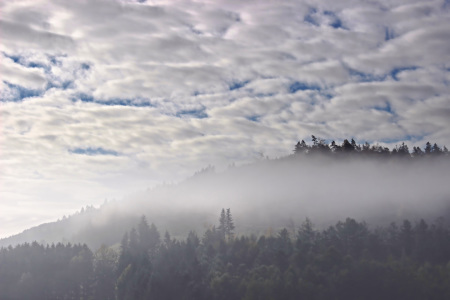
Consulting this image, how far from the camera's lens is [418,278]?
504ft

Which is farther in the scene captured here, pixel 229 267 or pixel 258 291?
pixel 229 267

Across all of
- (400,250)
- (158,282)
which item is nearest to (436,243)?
(400,250)

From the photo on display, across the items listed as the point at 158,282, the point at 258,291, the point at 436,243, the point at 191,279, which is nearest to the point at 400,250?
the point at 436,243

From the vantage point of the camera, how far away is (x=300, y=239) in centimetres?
18825

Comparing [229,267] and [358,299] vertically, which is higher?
[229,267]

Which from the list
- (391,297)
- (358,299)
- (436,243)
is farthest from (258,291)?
(436,243)

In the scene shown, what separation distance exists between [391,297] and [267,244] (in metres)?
56.0

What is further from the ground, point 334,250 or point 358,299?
point 334,250

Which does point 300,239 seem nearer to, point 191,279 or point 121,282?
point 191,279

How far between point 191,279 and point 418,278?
7688cm

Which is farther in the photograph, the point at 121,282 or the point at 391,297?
the point at 121,282

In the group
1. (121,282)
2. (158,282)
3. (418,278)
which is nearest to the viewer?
(418,278)

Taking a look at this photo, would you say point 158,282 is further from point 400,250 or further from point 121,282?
point 400,250

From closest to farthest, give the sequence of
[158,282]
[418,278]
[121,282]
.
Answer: [418,278]
[158,282]
[121,282]
